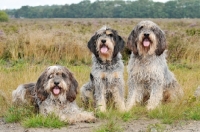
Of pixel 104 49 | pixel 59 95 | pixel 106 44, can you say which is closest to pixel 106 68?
pixel 104 49

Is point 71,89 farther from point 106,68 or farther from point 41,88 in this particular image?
point 106,68

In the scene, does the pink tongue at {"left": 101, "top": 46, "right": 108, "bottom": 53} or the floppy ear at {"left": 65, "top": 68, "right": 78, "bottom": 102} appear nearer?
the floppy ear at {"left": 65, "top": 68, "right": 78, "bottom": 102}

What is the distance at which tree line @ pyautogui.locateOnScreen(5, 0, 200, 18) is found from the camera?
352 feet

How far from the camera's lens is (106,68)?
909cm

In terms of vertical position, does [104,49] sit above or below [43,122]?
above

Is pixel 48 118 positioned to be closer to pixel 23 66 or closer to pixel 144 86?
pixel 144 86

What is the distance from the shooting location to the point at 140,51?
914 centimetres

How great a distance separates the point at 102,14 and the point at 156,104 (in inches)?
4239

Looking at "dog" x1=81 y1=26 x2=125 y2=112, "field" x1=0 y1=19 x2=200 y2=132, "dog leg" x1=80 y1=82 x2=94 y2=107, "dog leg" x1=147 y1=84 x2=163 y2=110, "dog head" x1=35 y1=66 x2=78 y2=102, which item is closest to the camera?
"dog head" x1=35 y1=66 x2=78 y2=102

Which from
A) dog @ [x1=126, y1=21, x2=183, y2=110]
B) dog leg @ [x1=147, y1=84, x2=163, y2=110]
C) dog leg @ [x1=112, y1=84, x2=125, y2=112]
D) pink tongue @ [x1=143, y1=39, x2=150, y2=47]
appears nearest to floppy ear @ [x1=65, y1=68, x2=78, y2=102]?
dog leg @ [x1=112, y1=84, x2=125, y2=112]

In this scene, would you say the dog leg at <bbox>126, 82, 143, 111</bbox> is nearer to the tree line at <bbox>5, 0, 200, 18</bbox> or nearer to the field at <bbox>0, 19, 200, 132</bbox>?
the field at <bbox>0, 19, 200, 132</bbox>

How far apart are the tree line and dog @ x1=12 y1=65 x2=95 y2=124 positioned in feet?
319

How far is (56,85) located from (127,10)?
359 ft

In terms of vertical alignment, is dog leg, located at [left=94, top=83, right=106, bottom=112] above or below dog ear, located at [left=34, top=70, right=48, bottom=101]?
below
